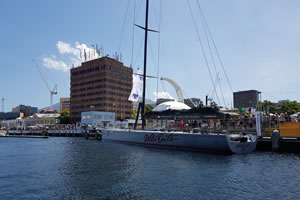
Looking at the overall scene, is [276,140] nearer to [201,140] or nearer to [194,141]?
[201,140]

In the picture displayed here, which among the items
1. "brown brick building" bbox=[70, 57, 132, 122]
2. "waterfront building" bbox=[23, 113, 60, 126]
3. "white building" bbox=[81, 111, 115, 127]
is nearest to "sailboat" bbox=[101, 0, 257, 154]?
"white building" bbox=[81, 111, 115, 127]

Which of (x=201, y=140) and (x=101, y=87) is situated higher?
(x=101, y=87)

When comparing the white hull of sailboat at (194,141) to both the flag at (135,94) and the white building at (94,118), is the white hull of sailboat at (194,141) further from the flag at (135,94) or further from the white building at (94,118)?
the white building at (94,118)

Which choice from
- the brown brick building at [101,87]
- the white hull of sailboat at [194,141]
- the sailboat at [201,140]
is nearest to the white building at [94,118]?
the brown brick building at [101,87]

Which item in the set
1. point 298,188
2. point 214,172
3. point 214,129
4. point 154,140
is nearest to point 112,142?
point 154,140

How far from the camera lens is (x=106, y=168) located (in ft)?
53.2

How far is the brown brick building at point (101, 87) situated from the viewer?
104 meters

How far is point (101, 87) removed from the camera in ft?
341

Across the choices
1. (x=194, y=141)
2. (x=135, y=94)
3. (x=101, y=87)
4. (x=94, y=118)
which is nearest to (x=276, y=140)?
(x=194, y=141)

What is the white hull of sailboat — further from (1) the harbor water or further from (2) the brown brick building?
(2) the brown brick building

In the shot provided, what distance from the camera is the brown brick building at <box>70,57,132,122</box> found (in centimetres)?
10375

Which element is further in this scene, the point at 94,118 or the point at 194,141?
the point at 94,118

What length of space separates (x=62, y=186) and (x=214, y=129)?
55.3 feet

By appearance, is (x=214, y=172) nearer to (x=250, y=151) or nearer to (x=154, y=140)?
(x=250, y=151)
